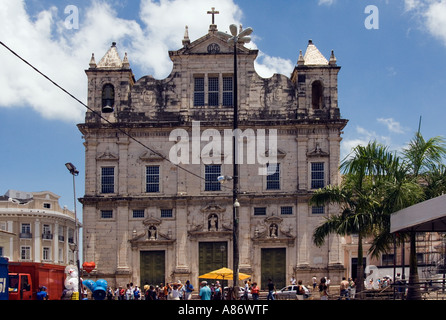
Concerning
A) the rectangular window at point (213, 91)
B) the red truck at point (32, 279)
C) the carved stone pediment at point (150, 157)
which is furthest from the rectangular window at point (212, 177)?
the red truck at point (32, 279)

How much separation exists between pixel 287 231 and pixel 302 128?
6.43 meters

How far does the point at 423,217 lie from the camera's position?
70.8 feet

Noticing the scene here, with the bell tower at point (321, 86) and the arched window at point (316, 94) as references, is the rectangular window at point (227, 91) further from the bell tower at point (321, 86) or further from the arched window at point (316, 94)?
the arched window at point (316, 94)

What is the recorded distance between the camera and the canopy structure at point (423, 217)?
20.5 metres

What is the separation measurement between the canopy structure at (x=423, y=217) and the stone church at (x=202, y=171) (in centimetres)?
1611

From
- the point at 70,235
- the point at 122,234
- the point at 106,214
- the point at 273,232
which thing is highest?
the point at 106,214

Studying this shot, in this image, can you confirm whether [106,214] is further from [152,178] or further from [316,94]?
[316,94]

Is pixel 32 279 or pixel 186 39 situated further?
pixel 186 39

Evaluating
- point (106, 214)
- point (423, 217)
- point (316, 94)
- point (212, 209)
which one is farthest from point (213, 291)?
point (423, 217)

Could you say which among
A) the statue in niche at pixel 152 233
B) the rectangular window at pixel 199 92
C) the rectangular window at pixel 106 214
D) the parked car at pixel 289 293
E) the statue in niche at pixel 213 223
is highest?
the rectangular window at pixel 199 92

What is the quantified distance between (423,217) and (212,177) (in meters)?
21.5

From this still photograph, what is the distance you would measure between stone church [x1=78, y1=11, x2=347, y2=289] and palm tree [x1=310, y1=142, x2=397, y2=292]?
1164cm

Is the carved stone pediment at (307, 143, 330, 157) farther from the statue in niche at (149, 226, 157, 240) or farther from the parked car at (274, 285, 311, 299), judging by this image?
the statue in niche at (149, 226, 157, 240)
